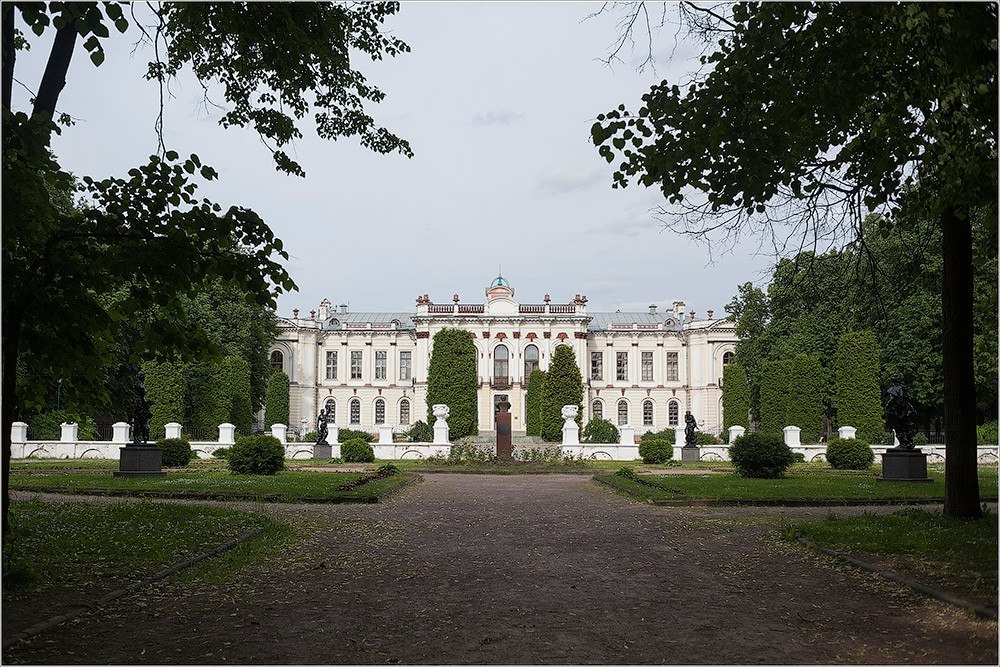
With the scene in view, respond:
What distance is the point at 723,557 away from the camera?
827 cm

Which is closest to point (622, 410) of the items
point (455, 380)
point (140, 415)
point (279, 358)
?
point (455, 380)

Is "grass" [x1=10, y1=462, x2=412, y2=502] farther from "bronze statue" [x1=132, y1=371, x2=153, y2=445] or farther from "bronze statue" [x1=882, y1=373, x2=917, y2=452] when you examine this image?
"bronze statue" [x1=882, y1=373, x2=917, y2=452]

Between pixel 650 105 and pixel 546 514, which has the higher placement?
pixel 650 105

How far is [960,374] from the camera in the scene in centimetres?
1045

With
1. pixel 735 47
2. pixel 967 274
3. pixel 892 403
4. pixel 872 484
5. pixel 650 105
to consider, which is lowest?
pixel 872 484

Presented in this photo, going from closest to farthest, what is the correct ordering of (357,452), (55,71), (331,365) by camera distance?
(55,71), (357,452), (331,365)

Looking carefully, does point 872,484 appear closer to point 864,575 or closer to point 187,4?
point 864,575

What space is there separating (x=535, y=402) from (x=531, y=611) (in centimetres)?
4163

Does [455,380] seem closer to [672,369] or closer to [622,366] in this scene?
[622,366]

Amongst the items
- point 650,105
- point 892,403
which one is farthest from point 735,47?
point 892,403

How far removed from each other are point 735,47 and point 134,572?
291 inches

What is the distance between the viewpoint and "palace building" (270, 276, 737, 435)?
53906 mm

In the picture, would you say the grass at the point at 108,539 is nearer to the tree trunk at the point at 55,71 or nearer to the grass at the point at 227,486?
the grass at the point at 227,486

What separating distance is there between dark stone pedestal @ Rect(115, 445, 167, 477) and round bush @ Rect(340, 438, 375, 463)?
8.86 meters
